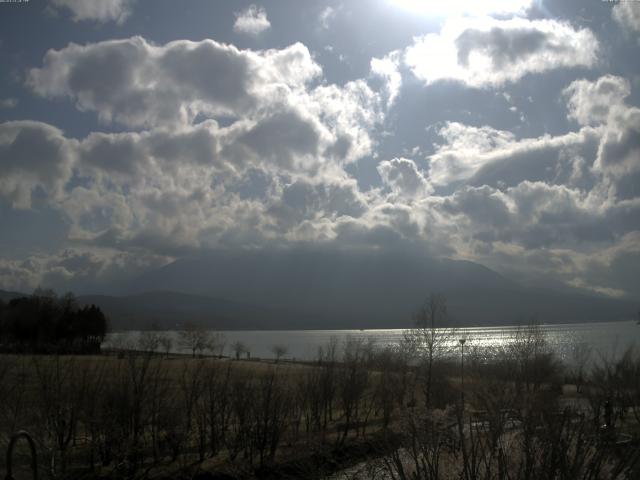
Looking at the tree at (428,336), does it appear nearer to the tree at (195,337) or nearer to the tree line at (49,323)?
the tree line at (49,323)

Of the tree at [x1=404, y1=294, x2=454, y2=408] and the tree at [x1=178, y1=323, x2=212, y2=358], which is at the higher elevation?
the tree at [x1=404, y1=294, x2=454, y2=408]

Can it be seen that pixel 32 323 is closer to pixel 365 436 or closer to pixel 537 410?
pixel 365 436

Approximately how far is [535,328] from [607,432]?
52538 millimetres

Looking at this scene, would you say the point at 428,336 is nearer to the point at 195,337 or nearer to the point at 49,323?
the point at 49,323

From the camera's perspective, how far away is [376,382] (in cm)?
3959

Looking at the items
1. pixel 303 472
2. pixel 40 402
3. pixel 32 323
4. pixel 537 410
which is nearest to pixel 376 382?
pixel 303 472

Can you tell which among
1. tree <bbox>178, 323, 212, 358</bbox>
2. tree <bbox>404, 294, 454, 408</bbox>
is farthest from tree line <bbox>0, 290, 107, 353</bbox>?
tree <bbox>404, 294, 454, 408</bbox>

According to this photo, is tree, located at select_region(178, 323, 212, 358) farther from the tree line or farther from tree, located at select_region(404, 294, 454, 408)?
tree, located at select_region(404, 294, 454, 408)

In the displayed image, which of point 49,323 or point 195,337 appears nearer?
point 49,323

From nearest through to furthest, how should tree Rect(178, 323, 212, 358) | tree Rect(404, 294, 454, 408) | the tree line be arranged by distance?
tree Rect(404, 294, 454, 408) → the tree line → tree Rect(178, 323, 212, 358)

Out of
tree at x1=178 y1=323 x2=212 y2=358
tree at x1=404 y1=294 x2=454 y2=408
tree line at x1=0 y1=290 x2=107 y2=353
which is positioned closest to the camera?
tree at x1=404 y1=294 x2=454 y2=408

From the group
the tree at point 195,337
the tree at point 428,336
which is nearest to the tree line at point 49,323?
the tree at point 195,337

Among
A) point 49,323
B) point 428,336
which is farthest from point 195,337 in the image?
point 428,336

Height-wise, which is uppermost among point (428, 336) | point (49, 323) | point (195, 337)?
point (428, 336)
